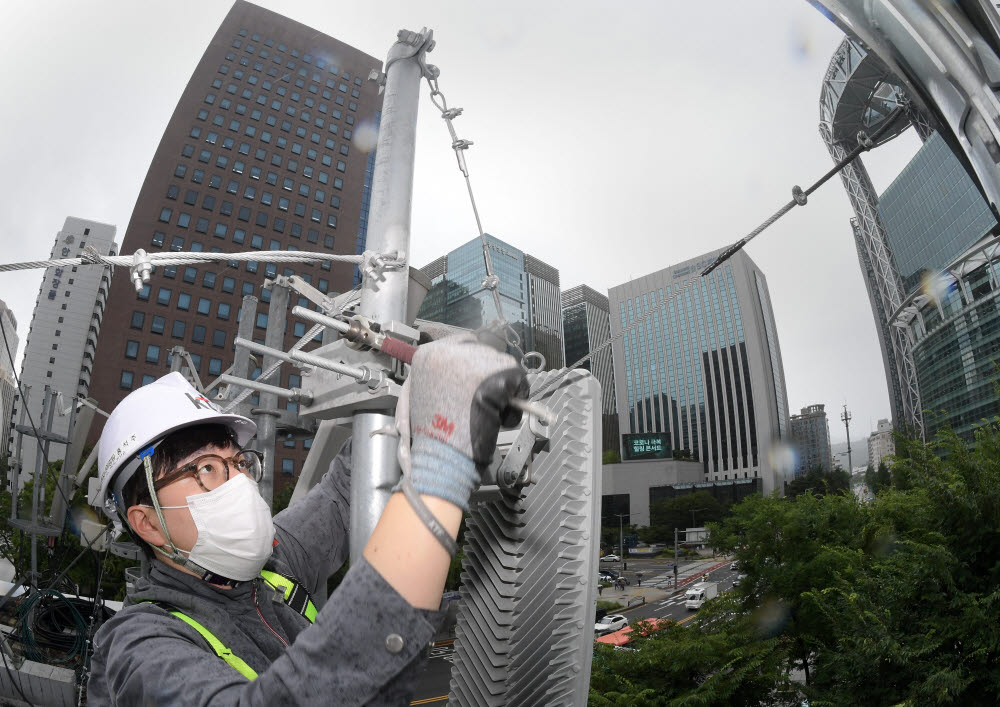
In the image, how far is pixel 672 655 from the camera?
9.27 meters

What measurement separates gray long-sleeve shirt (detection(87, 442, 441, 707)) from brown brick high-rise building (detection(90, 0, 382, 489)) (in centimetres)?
4599

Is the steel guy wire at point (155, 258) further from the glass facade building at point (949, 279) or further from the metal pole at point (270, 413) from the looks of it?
the glass facade building at point (949, 279)

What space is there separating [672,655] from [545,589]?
8.71 m

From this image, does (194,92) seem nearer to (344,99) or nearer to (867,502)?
(344,99)

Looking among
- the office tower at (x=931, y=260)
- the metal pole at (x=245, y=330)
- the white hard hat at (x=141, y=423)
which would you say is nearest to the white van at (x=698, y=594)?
the office tower at (x=931, y=260)

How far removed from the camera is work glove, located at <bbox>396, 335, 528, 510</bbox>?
1014 mm

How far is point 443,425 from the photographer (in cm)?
104

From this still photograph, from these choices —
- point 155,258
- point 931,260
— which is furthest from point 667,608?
point 155,258

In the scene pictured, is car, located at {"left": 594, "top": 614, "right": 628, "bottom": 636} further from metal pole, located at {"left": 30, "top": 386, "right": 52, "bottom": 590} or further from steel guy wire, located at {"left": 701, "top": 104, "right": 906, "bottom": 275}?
steel guy wire, located at {"left": 701, "top": 104, "right": 906, "bottom": 275}

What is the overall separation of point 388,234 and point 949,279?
1462 inches

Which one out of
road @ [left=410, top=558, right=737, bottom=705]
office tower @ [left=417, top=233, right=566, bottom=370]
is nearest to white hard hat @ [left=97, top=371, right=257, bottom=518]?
office tower @ [left=417, top=233, right=566, bottom=370]

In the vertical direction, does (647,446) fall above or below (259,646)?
above

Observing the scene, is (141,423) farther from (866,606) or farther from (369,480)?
(866,606)

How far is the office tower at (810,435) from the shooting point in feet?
388
